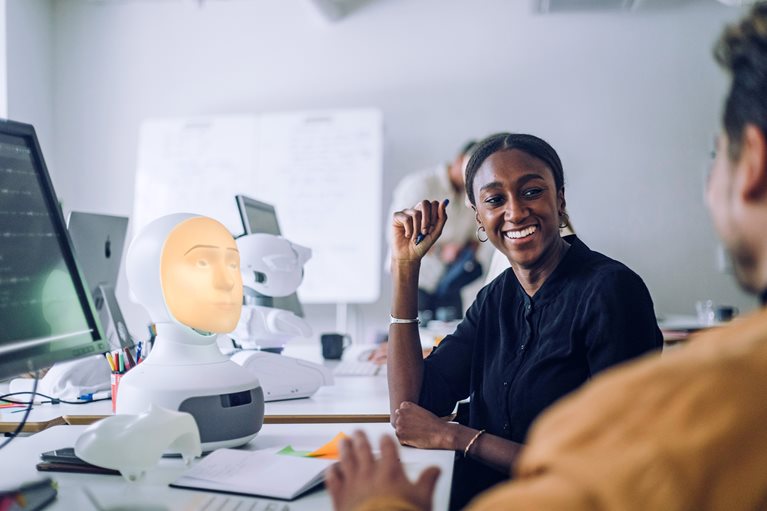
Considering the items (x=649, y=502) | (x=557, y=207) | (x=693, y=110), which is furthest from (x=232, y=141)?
(x=649, y=502)

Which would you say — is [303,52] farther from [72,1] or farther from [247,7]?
[72,1]

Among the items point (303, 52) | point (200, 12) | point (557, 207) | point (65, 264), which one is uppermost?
point (200, 12)

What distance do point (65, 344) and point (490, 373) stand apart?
0.87 metres

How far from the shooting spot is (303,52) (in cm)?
471

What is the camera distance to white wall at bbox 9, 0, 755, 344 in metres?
4.37

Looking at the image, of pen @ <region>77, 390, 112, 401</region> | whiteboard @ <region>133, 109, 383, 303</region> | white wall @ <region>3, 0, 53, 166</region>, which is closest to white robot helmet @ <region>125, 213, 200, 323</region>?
pen @ <region>77, 390, 112, 401</region>

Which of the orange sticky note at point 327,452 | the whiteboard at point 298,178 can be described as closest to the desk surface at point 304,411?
the orange sticky note at point 327,452

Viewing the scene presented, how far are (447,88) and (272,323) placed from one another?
299 cm

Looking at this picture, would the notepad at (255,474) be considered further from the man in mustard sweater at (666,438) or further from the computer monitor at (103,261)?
the computer monitor at (103,261)

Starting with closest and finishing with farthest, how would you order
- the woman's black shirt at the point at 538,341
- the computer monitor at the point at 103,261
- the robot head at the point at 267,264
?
the woman's black shirt at the point at 538,341 → the robot head at the point at 267,264 → the computer monitor at the point at 103,261

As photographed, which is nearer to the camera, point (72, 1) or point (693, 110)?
point (693, 110)

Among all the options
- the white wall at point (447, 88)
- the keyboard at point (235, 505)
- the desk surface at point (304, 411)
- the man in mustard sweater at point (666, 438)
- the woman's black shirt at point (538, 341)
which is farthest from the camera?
the white wall at point (447, 88)

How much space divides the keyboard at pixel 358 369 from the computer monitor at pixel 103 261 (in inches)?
25.2

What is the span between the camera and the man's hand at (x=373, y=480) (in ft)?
2.62
